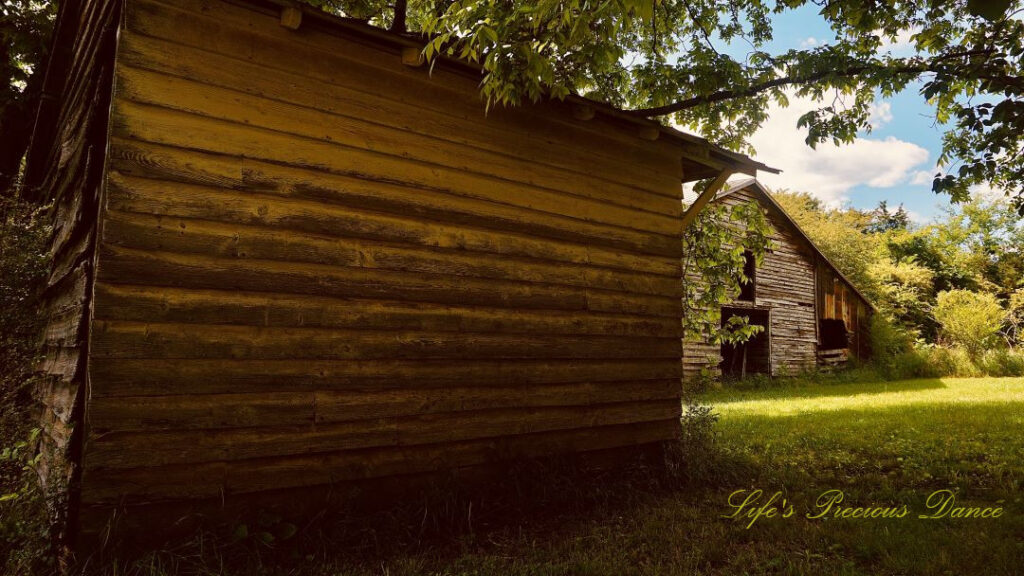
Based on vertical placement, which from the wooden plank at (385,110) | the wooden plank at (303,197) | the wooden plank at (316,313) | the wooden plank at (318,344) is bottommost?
the wooden plank at (318,344)

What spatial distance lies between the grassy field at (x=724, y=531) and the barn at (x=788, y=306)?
34.3 ft

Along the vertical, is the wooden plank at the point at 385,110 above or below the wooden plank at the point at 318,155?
above

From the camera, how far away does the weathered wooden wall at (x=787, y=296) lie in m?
19.0

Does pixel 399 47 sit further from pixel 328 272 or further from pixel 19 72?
pixel 19 72

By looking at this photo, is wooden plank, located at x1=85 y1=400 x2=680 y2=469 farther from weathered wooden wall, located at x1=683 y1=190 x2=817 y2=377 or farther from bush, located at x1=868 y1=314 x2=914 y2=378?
bush, located at x1=868 y1=314 x2=914 y2=378

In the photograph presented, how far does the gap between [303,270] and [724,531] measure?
3875mm

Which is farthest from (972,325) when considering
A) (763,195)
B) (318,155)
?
(318,155)

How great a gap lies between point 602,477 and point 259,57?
470 centimetres

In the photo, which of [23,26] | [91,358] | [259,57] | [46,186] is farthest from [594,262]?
[23,26]

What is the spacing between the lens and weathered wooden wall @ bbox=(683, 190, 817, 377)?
18953 millimetres

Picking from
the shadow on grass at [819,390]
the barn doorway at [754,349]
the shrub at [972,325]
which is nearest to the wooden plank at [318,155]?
the shadow on grass at [819,390]

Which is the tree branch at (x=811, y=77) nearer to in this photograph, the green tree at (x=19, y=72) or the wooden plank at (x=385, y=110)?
the wooden plank at (x=385, y=110)

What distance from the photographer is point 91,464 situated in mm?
3287

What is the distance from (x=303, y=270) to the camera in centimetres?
405
